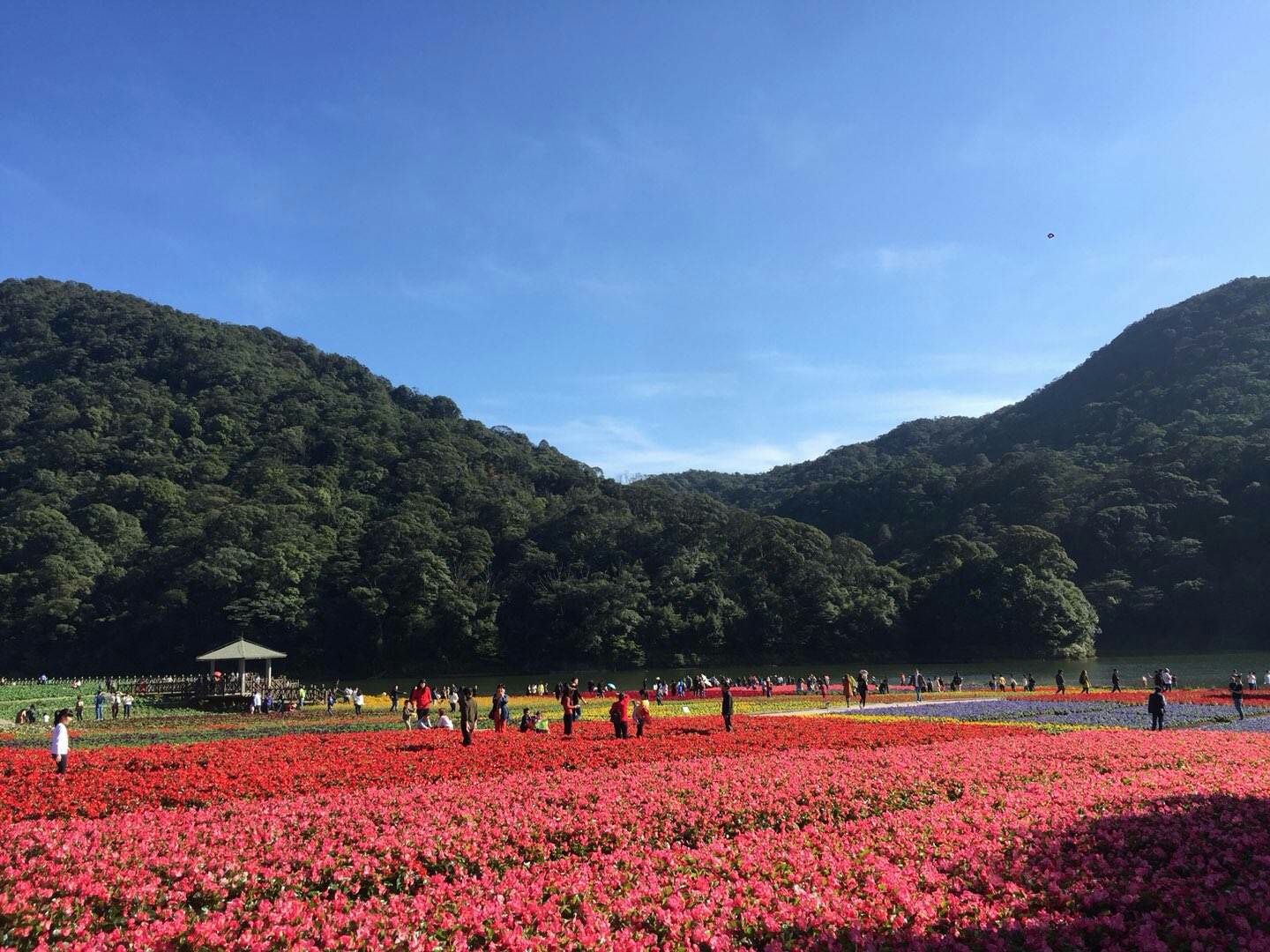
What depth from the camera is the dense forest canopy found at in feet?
248

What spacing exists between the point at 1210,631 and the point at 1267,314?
250 feet

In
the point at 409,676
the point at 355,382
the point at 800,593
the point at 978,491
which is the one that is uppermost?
the point at 355,382

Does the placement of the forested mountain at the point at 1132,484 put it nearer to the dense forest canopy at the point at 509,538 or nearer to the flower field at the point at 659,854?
the dense forest canopy at the point at 509,538

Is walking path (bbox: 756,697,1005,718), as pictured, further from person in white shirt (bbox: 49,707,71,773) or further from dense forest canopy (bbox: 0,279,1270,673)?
dense forest canopy (bbox: 0,279,1270,673)

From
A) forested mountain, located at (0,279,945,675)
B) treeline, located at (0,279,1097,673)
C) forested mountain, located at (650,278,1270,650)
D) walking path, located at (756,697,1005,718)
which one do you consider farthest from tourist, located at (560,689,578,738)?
forested mountain, located at (650,278,1270,650)

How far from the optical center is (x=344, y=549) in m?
81.6

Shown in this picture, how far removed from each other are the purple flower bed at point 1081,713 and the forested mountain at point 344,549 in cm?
4771

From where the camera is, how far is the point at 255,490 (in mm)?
90688

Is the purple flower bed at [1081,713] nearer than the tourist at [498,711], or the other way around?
the tourist at [498,711]

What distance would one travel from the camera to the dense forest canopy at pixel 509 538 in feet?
248

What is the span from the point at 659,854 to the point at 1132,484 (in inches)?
4050

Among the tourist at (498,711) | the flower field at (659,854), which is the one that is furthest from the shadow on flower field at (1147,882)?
the tourist at (498,711)

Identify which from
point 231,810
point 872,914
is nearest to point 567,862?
point 872,914

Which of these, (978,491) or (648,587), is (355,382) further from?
(978,491)
